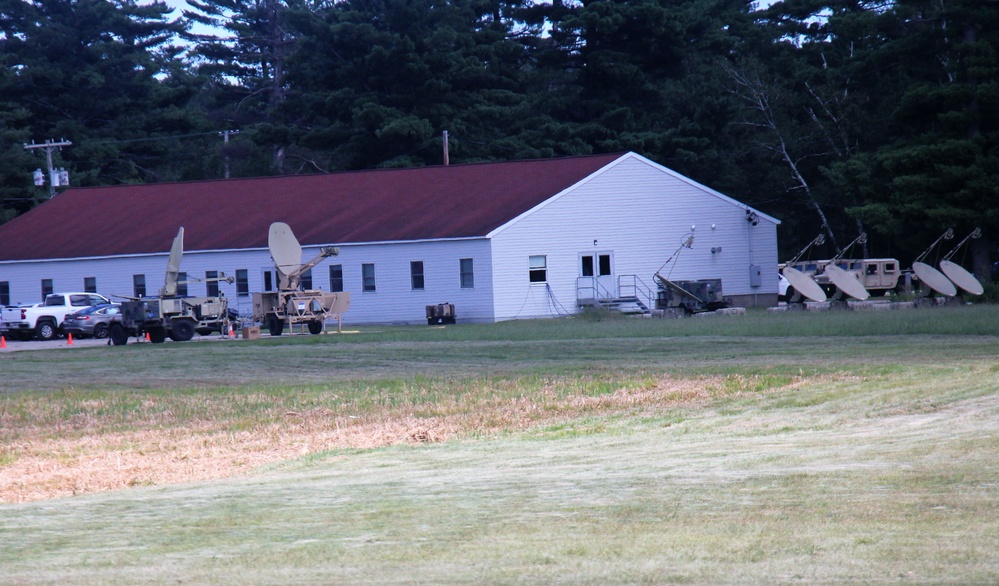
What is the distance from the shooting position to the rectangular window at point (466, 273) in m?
48.7

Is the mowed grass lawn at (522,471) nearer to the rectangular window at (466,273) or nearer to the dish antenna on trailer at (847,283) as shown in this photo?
the dish antenna on trailer at (847,283)

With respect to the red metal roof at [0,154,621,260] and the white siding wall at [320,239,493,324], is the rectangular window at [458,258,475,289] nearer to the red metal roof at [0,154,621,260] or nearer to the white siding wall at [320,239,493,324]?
the white siding wall at [320,239,493,324]

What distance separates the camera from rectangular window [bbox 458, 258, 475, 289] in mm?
48656

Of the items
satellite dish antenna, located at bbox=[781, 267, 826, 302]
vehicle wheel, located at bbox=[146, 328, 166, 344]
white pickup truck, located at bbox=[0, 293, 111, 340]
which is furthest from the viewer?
white pickup truck, located at bbox=[0, 293, 111, 340]

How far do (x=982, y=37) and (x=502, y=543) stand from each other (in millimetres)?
47803

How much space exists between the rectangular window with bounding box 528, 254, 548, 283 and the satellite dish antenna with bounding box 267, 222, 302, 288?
32.0 ft

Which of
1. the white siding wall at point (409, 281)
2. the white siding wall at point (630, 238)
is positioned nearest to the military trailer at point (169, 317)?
the white siding wall at point (409, 281)

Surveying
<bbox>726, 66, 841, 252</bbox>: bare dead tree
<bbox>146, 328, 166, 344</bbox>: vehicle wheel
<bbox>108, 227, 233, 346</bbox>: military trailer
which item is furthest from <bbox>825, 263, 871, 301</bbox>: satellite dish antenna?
<bbox>146, 328, 166, 344</bbox>: vehicle wheel

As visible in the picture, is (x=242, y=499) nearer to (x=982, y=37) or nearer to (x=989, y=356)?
(x=989, y=356)

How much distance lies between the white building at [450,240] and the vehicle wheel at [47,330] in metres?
5.85

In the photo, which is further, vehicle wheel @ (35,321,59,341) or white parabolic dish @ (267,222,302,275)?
vehicle wheel @ (35,321,59,341)

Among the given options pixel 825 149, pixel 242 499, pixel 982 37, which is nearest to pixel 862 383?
pixel 242 499

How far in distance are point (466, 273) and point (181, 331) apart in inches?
498

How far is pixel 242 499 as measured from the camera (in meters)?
10.7
